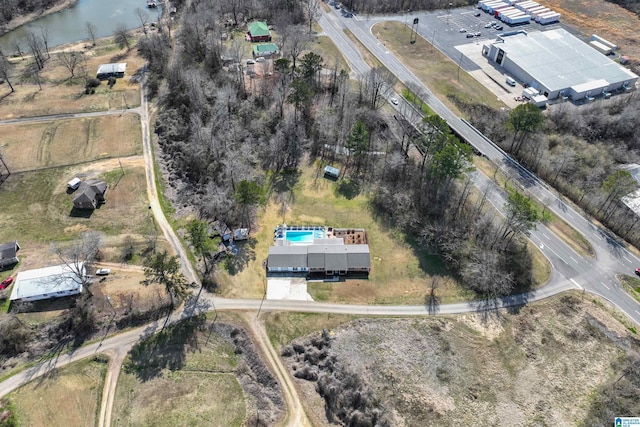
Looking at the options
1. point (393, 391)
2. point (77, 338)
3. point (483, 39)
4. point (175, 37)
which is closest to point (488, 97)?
point (483, 39)

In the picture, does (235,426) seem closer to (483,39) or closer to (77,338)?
(77,338)

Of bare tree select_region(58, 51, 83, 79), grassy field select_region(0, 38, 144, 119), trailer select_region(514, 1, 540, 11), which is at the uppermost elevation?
trailer select_region(514, 1, 540, 11)

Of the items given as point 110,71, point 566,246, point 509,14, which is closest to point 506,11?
point 509,14

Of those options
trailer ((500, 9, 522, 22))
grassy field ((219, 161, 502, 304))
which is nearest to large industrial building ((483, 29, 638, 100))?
trailer ((500, 9, 522, 22))

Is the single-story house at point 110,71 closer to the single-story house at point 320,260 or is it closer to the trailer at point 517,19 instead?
the single-story house at point 320,260

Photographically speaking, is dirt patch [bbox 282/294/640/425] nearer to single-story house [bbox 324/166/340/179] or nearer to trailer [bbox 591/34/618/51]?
single-story house [bbox 324/166/340/179]

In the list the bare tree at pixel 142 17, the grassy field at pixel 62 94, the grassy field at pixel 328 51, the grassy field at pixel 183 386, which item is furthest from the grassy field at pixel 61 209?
the bare tree at pixel 142 17
